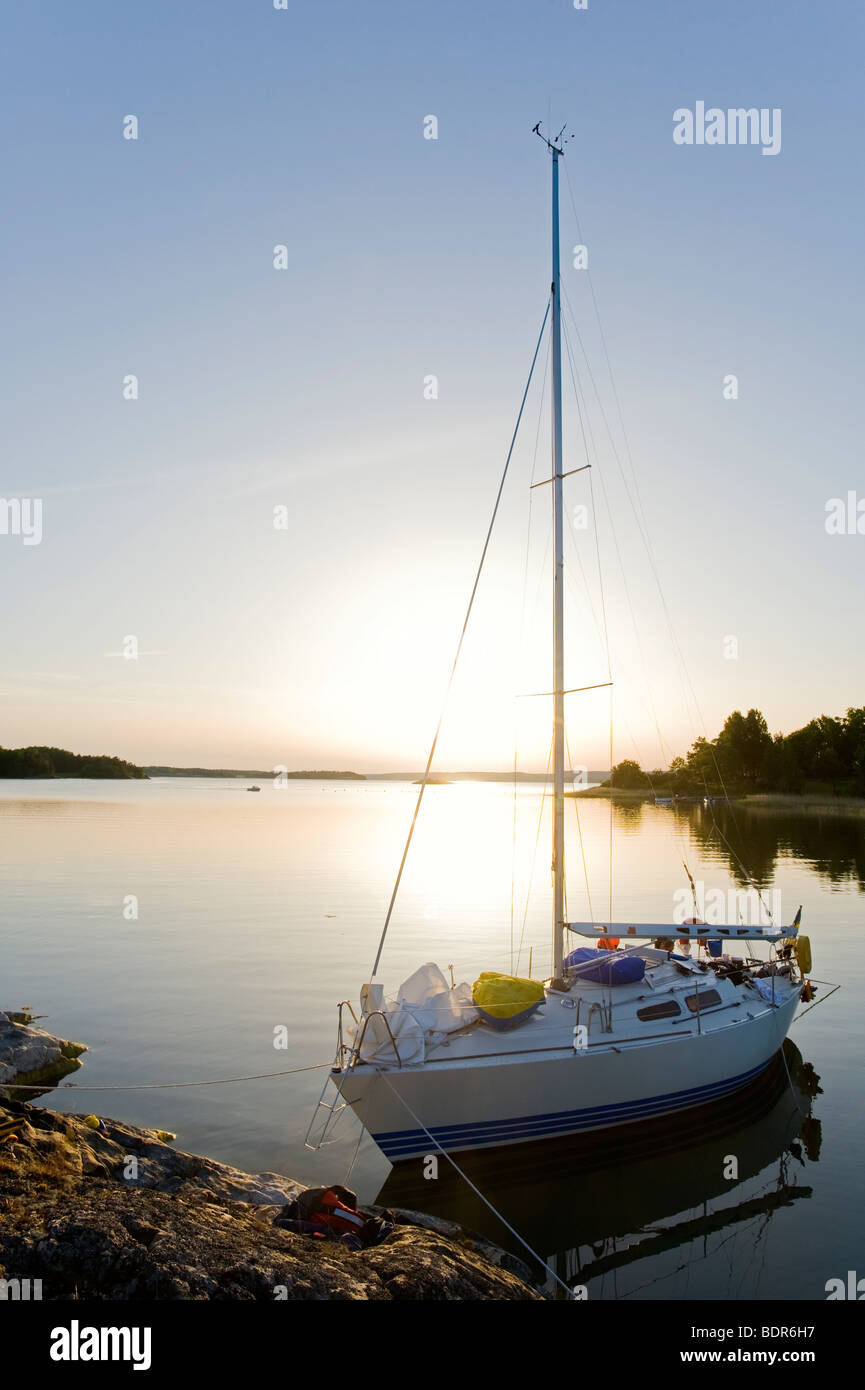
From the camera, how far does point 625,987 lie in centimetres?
1541

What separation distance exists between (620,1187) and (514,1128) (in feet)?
6.09

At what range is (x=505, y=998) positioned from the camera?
45.6 ft

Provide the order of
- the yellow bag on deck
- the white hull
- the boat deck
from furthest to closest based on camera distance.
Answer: the yellow bag on deck
the boat deck
the white hull

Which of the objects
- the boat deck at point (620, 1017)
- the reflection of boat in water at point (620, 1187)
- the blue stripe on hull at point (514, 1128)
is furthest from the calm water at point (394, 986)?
the boat deck at point (620, 1017)

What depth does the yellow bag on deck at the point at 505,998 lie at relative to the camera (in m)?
13.6

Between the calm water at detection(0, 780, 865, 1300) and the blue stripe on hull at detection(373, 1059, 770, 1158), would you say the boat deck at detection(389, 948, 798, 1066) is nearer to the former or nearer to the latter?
the blue stripe on hull at detection(373, 1059, 770, 1158)

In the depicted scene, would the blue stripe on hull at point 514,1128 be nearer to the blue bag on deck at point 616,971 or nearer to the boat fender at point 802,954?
the blue bag on deck at point 616,971

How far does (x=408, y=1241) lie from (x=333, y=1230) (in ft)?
3.10

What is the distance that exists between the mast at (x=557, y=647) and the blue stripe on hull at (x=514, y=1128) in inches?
105

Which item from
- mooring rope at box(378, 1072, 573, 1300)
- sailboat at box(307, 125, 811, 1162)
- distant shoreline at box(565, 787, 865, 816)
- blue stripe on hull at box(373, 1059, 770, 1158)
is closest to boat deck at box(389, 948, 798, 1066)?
sailboat at box(307, 125, 811, 1162)

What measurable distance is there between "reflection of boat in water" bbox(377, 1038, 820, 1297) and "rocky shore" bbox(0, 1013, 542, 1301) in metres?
1.57

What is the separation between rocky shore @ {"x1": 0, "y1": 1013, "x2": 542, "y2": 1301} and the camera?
22.1 feet

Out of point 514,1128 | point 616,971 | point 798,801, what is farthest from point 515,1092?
point 798,801
